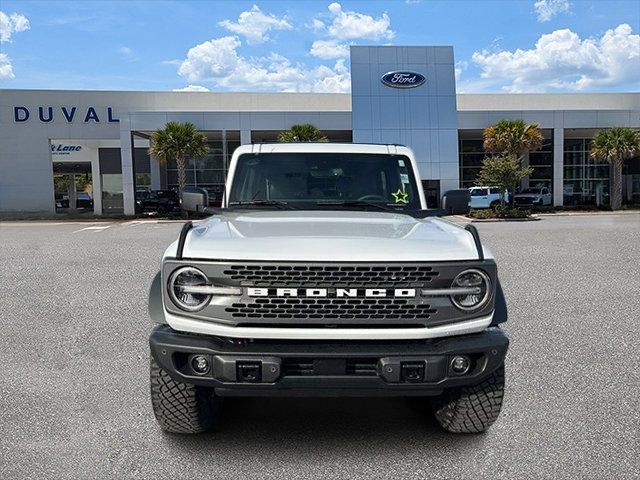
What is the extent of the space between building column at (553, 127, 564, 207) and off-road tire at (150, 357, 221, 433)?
118 ft

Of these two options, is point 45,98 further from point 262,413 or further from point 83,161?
point 262,413

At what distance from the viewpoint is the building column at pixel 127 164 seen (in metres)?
33.4

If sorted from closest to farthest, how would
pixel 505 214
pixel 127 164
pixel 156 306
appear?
pixel 156 306, pixel 505 214, pixel 127 164

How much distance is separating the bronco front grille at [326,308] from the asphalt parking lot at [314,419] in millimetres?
931

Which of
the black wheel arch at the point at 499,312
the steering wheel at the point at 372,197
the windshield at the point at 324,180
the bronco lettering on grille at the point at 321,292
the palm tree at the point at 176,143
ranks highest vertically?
the palm tree at the point at 176,143

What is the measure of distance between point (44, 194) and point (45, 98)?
6366mm

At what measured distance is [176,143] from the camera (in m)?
31.4

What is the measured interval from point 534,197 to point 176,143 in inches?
922

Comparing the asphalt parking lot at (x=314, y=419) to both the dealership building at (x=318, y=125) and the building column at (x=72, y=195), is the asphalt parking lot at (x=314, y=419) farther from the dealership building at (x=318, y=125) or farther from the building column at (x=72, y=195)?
the building column at (x=72, y=195)

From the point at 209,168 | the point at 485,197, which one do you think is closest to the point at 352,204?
the point at 485,197

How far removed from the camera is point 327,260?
308 centimetres

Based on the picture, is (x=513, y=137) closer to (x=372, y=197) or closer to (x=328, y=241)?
(x=372, y=197)

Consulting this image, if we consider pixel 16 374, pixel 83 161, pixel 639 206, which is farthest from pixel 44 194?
pixel 639 206

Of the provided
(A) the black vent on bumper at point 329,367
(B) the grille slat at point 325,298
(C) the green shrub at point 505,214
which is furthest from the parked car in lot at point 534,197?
(A) the black vent on bumper at point 329,367
